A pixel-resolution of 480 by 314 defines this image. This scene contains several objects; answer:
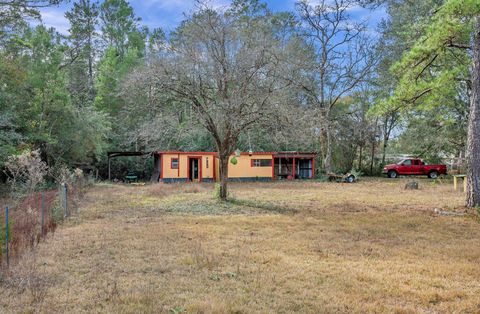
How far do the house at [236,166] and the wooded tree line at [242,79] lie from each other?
1.29m

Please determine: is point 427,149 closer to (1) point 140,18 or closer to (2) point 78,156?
(2) point 78,156

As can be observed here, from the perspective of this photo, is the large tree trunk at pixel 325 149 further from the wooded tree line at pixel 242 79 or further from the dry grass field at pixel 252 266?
the dry grass field at pixel 252 266

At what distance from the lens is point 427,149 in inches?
848

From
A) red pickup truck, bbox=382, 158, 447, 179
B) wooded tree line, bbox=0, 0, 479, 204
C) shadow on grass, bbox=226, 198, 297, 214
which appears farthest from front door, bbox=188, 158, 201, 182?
red pickup truck, bbox=382, 158, 447, 179

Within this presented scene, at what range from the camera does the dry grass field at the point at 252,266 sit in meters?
3.44

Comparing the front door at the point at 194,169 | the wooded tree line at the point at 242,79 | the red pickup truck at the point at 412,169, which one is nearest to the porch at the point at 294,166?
the wooded tree line at the point at 242,79

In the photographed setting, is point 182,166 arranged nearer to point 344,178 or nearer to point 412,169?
point 344,178

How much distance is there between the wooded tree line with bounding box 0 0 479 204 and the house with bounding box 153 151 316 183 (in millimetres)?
1294

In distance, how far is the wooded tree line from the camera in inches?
379

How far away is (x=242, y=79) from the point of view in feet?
32.2

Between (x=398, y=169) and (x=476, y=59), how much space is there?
16.4m

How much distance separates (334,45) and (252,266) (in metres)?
21.3

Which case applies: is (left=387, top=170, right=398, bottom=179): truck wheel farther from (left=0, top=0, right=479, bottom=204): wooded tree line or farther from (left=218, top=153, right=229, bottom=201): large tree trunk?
(left=218, top=153, right=229, bottom=201): large tree trunk

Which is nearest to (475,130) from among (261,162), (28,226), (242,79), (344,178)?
(242,79)
